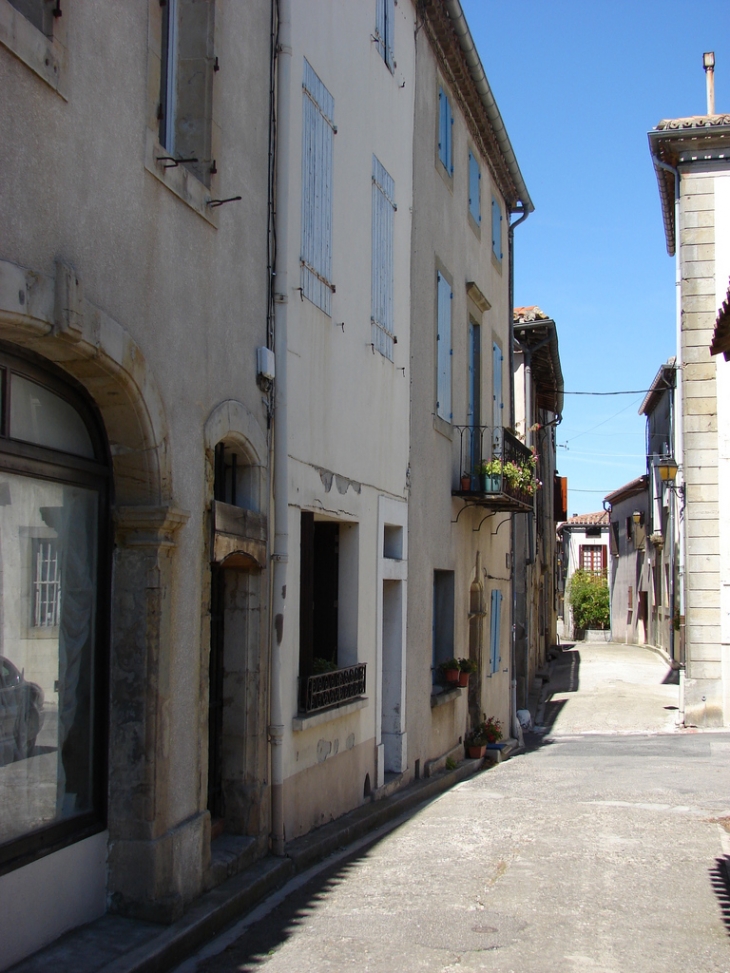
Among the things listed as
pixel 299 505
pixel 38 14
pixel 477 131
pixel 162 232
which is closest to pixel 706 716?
pixel 477 131

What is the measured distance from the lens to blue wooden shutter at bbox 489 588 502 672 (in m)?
16.1

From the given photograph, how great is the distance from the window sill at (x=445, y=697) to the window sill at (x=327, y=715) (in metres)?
2.67

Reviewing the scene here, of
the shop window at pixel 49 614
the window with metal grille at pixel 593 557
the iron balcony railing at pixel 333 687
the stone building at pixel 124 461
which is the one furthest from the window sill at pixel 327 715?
the window with metal grille at pixel 593 557

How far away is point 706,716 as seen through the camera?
719 inches

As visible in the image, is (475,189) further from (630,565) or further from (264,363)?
(630,565)

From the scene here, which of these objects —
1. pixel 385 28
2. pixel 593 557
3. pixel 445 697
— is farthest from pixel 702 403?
pixel 593 557

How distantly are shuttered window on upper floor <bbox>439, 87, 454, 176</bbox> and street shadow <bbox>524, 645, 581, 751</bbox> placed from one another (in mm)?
8349

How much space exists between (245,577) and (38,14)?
3627 mm

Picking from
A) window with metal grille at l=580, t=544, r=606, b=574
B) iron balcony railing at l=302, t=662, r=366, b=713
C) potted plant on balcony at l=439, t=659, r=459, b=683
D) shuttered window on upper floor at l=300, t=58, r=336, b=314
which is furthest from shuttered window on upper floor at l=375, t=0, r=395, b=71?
window with metal grille at l=580, t=544, r=606, b=574

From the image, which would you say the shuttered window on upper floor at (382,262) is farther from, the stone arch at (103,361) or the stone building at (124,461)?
the stone arch at (103,361)

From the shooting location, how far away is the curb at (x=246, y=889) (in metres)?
5.12

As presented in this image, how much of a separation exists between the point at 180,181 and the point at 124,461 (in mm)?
1612

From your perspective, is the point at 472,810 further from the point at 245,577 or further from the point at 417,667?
the point at 245,577

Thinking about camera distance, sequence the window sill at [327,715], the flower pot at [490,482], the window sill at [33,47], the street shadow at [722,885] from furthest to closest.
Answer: the flower pot at [490,482] < the window sill at [327,715] < the street shadow at [722,885] < the window sill at [33,47]
